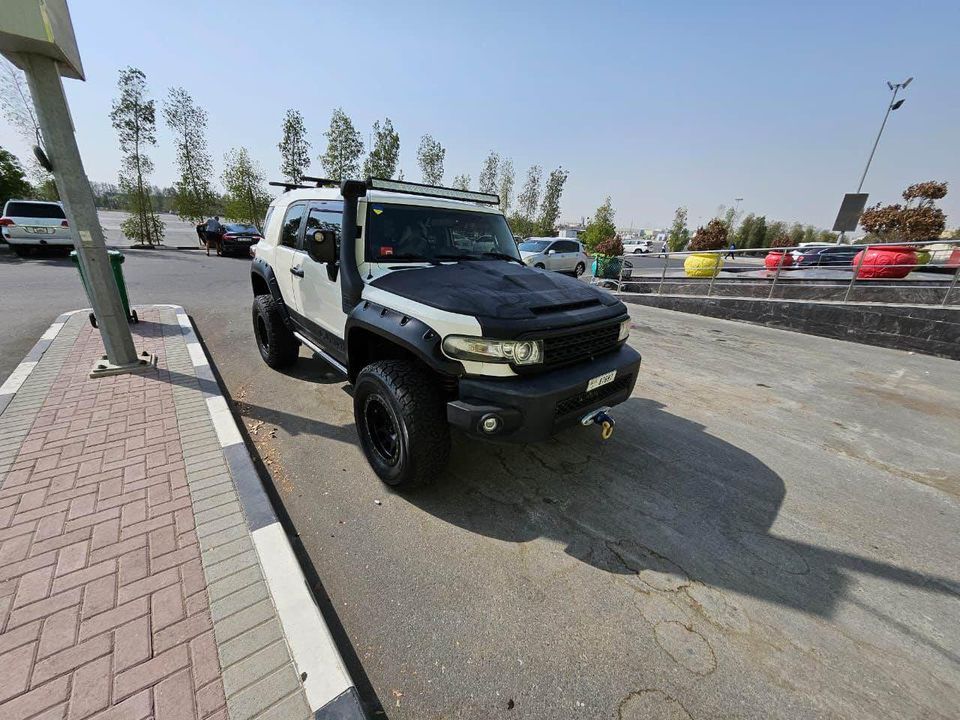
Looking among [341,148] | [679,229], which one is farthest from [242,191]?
[679,229]

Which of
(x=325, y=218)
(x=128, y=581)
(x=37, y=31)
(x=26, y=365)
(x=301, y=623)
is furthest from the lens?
(x=26, y=365)

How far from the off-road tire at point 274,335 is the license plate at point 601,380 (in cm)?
394

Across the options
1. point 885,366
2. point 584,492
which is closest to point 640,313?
point 885,366

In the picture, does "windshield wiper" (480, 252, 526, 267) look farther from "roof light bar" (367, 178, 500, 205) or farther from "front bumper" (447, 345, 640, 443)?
"front bumper" (447, 345, 640, 443)

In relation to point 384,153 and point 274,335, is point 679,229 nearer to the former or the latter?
point 384,153

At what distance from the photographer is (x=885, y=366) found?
634 cm

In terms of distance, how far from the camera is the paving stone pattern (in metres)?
1.54

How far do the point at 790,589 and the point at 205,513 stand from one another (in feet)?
11.6

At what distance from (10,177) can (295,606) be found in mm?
27776

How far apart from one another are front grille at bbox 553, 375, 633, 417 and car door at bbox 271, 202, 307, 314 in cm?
315

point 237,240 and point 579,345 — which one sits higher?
point 579,345

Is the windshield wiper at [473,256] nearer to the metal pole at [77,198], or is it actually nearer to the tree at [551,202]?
the metal pole at [77,198]

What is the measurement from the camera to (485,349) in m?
2.35

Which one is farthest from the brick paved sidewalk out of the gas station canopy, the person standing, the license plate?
the person standing
